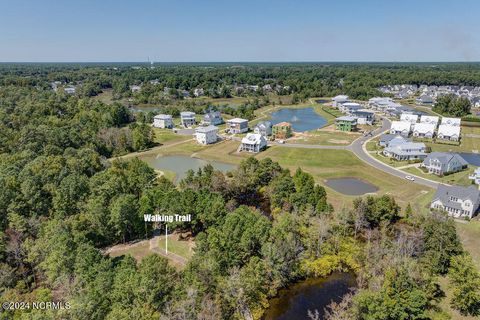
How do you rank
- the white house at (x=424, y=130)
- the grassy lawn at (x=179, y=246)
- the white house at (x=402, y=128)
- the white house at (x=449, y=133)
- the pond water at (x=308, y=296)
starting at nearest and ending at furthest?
the pond water at (x=308, y=296)
the grassy lawn at (x=179, y=246)
the white house at (x=449, y=133)
the white house at (x=424, y=130)
the white house at (x=402, y=128)

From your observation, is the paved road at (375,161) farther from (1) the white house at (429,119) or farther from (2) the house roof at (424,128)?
(1) the white house at (429,119)

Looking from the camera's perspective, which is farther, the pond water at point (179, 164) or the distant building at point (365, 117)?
the distant building at point (365, 117)

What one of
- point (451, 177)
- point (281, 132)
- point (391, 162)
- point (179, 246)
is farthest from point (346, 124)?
point (179, 246)

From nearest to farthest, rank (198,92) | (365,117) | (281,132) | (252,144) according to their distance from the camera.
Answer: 1. (252,144)
2. (281,132)
3. (365,117)
4. (198,92)

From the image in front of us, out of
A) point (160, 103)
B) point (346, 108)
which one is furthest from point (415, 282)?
point (160, 103)

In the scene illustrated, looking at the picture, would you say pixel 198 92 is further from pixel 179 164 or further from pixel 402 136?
pixel 402 136

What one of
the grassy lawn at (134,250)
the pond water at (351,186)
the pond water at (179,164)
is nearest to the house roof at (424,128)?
the pond water at (351,186)

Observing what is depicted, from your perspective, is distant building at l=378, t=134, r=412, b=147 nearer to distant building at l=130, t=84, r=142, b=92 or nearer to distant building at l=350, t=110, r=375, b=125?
distant building at l=350, t=110, r=375, b=125
